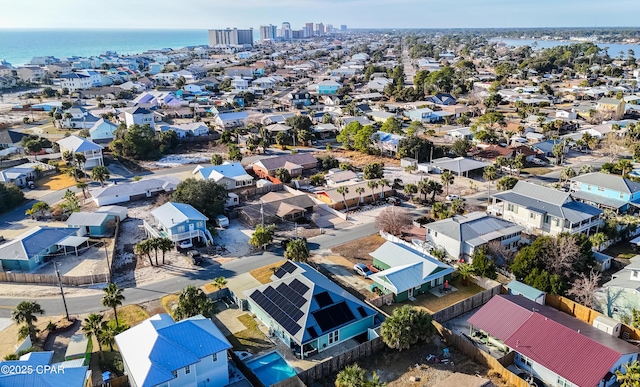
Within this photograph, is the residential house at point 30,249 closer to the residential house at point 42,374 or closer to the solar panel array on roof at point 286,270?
the residential house at point 42,374

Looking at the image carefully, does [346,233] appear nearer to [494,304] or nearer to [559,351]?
[494,304]

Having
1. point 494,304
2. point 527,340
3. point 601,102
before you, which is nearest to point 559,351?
point 527,340

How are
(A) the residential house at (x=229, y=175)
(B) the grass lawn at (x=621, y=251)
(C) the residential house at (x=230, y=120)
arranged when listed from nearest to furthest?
1. (B) the grass lawn at (x=621, y=251)
2. (A) the residential house at (x=229, y=175)
3. (C) the residential house at (x=230, y=120)

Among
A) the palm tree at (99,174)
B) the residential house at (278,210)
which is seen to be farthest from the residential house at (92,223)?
the residential house at (278,210)

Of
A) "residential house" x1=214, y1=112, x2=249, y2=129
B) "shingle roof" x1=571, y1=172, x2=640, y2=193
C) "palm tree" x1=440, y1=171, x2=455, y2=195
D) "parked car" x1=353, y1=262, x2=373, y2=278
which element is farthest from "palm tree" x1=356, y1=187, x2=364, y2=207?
"residential house" x1=214, y1=112, x2=249, y2=129

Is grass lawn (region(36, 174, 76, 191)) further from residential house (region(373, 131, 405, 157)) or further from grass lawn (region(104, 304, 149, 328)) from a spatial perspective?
residential house (region(373, 131, 405, 157))

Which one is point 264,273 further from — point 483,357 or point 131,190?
point 131,190

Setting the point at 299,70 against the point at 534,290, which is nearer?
the point at 534,290
